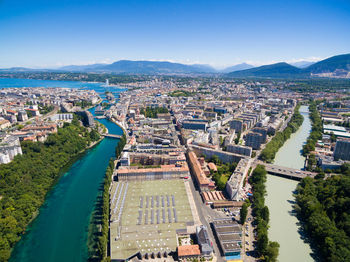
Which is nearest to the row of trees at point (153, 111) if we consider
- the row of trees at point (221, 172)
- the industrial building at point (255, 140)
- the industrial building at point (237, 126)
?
the industrial building at point (237, 126)

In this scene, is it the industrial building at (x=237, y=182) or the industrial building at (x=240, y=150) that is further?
the industrial building at (x=240, y=150)

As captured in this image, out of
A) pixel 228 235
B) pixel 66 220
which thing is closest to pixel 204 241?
pixel 228 235

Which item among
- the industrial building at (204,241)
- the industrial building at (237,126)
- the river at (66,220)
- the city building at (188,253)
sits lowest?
the river at (66,220)

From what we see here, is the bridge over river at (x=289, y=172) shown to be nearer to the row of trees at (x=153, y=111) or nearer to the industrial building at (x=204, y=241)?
the industrial building at (x=204, y=241)

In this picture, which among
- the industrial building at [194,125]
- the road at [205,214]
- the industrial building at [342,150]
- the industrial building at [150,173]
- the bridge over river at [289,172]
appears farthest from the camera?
the industrial building at [194,125]

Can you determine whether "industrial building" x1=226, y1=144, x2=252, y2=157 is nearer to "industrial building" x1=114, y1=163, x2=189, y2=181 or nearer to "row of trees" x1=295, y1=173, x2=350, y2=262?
"row of trees" x1=295, y1=173, x2=350, y2=262

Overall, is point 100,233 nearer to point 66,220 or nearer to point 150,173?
point 66,220

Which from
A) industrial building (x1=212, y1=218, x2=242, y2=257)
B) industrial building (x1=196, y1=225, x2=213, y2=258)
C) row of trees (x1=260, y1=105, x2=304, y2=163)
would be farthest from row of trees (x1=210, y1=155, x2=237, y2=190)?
industrial building (x1=196, y1=225, x2=213, y2=258)
